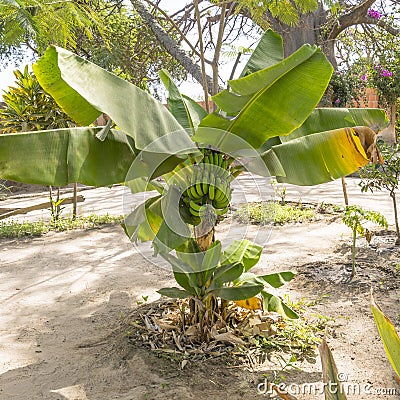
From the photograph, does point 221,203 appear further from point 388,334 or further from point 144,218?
point 388,334

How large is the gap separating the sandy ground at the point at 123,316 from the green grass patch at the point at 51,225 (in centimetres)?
33

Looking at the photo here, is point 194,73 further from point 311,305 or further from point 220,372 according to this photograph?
point 220,372

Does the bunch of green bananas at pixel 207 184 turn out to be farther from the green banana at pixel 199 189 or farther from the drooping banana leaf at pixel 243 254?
the drooping banana leaf at pixel 243 254

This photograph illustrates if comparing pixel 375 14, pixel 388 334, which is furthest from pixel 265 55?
pixel 375 14

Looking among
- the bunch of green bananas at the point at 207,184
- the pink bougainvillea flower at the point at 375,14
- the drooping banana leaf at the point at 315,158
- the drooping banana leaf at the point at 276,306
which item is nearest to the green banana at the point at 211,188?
the bunch of green bananas at the point at 207,184

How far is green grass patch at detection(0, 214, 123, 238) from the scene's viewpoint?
294 inches

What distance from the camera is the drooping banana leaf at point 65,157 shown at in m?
2.72

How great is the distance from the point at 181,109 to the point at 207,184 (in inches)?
25.1

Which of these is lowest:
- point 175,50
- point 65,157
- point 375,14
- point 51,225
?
point 51,225

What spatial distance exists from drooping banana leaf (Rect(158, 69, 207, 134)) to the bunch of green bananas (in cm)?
27

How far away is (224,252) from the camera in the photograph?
349 centimetres

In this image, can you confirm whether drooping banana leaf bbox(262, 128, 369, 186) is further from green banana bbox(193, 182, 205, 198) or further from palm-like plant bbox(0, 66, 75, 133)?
palm-like plant bbox(0, 66, 75, 133)

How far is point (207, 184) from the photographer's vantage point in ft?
10.2

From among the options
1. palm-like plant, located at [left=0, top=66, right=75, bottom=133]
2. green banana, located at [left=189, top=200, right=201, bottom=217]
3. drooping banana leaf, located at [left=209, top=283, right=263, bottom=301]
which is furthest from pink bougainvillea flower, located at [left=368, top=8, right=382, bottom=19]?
drooping banana leaf, located at [left=209, top=283, right=263, bottom=301]
